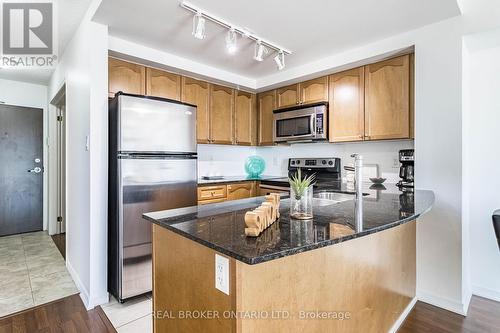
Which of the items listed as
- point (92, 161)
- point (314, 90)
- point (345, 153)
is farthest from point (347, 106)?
point (92, 161)

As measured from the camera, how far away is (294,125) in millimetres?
3461

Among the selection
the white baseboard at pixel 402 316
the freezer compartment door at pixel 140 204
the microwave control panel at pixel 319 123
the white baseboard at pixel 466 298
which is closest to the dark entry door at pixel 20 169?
the freezer compartment door at pixel 140 204

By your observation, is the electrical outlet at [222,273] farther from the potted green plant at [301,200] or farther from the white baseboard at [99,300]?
the white baseboard at [99,300]

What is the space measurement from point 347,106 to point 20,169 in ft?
15.8

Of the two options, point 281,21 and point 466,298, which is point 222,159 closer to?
point 281,21

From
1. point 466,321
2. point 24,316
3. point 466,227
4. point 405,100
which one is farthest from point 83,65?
point 466,321

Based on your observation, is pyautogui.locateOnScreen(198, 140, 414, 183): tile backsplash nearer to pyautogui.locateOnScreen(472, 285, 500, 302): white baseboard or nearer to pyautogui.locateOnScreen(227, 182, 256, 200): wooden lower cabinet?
pyautogui.locateOnScreen(227, 182, 256, 200): wooden lower cabinet

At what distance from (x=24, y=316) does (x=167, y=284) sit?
5.30 feet

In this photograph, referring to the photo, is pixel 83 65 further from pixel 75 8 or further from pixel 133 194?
pixel 133 194

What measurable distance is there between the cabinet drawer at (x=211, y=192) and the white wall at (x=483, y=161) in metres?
2.42

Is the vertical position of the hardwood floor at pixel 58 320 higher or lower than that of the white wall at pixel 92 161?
lower

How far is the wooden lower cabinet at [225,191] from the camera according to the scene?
3193 mm

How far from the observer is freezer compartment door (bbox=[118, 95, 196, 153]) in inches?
87.0

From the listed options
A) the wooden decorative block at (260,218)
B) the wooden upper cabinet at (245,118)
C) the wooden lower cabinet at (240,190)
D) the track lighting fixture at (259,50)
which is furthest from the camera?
the wooden upper cabinet at (245,118)
